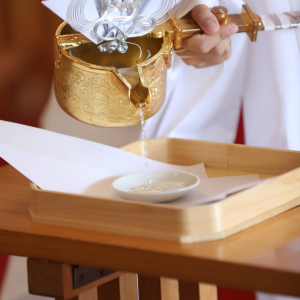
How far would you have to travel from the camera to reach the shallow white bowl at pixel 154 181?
532 mm

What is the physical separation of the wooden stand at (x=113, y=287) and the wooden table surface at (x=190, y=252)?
0.7 inches

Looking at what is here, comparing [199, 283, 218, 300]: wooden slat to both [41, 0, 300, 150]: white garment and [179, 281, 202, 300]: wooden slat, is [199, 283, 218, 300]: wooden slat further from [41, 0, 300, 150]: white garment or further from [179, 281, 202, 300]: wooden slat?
[41, 0, 300, 150]: white garment

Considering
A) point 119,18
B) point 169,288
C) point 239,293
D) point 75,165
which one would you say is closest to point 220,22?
point 119,18

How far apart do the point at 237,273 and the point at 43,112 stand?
0.78 m

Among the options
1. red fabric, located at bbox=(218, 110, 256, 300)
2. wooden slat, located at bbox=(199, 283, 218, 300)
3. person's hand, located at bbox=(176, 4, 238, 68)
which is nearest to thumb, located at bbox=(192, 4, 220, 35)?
person's hand, located at bbox=(176, 4, 238, 68)

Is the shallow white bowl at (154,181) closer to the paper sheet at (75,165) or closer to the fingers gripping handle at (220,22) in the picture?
the paper sheet at (75,165)

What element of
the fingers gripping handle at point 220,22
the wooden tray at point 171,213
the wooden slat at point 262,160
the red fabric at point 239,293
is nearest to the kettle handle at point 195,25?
the fingers gripping handle at point 220,22

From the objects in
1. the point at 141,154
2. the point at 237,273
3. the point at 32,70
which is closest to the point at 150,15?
the point at 141,154

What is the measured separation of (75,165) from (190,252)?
267mm

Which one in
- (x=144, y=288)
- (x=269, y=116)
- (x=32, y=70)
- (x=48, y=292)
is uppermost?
(x=32, y=70)

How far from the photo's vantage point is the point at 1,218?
563mm

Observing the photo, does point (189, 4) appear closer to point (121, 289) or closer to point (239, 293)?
point (121, 289)

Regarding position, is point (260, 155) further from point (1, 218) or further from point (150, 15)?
point (1, 218)

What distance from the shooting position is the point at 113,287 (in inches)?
26.9
